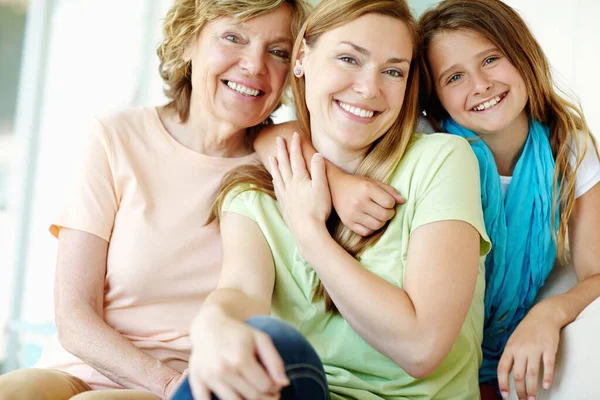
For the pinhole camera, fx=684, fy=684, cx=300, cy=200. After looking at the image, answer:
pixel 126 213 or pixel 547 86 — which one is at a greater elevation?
pixel 547 86

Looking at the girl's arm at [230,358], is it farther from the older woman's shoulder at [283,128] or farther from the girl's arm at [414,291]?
the older woman's shoulder at [283,128]

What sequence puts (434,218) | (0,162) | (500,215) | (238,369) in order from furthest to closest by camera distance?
→ 1. (0,162)
2. (500,215)
3. (434,218)
4. (238,369)

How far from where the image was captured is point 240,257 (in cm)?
145

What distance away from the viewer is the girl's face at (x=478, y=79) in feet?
5.30

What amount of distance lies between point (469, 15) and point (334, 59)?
413mm

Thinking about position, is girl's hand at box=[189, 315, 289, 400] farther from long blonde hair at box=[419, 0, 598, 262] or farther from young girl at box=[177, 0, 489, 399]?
long blonde hair at box=[419, 0, 598, 262]

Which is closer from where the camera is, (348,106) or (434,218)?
(434,218)

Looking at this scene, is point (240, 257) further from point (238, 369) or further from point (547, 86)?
point (547, 86)

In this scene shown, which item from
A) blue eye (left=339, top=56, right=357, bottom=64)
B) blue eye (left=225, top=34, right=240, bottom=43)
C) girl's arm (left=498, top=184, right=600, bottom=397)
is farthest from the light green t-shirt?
blue eye (left=225, top=34, right=240, bottom=43)

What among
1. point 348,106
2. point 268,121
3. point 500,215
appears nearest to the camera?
point 348,106

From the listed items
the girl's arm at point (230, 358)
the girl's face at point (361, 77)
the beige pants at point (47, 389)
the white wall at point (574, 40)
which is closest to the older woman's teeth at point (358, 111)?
the girl's face at point (361, 77)

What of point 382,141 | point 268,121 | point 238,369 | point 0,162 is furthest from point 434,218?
point 0,162

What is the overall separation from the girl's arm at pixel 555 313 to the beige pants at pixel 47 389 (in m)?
0.74

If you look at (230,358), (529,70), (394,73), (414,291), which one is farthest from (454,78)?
(230,358)
